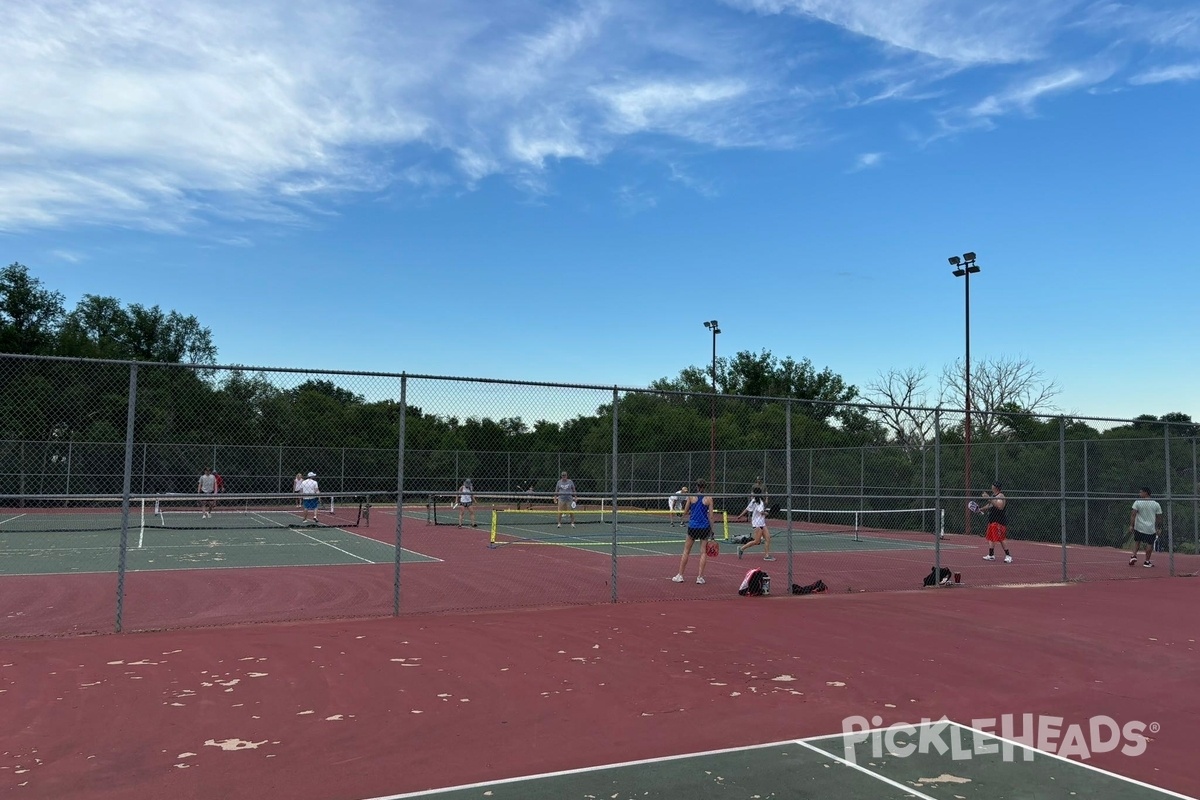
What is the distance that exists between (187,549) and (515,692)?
46.2 ft

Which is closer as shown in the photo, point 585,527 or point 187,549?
point 187,549

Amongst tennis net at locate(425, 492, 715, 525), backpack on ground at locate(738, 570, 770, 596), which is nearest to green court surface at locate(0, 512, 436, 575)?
tennis net at locate(425, 492, 715, 525)

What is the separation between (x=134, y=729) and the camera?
574 cm

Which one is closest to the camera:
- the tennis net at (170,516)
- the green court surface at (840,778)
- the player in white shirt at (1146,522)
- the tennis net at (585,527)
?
the green court surface at (840,778)

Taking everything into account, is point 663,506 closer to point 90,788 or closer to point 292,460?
point 292,460

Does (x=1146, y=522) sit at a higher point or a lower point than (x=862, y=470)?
lower

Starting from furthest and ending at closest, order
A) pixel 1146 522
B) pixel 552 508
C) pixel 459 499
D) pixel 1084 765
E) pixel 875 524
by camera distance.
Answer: pixel 875 524 → pixel 552 508 → pixel 459 499 → pixel 1146 522 → pixel 1084 765

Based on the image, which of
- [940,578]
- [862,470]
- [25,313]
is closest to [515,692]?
[940,578]

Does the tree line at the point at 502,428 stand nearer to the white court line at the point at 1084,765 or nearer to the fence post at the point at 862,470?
the fence post at the point at 862,470

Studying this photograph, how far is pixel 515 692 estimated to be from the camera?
6.90 meters

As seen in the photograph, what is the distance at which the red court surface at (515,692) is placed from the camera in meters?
5.18

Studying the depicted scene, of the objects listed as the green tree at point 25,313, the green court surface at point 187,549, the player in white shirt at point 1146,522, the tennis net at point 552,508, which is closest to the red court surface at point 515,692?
the green court surface at point 187,549

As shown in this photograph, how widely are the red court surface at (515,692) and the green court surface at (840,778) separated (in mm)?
236

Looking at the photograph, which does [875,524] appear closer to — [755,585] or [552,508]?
[552,508]
